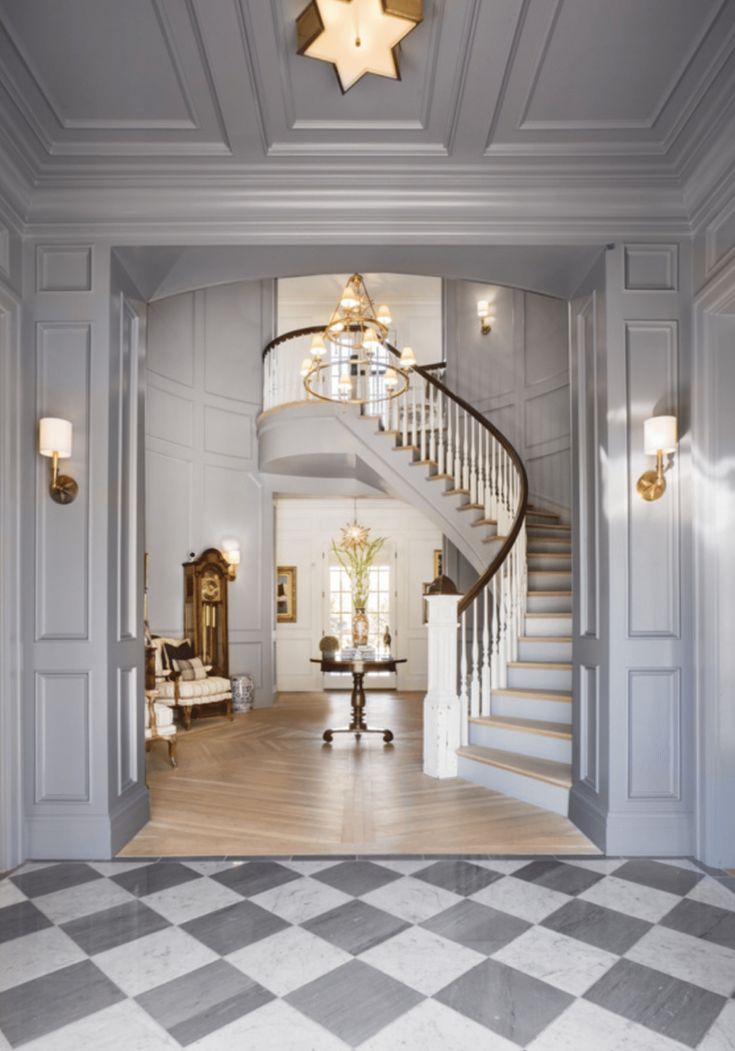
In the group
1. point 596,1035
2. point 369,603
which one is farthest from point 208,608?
point 596,1035

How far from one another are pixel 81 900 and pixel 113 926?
343 mm

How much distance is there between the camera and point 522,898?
329 cm

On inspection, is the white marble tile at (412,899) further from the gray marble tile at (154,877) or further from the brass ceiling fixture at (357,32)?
the brass ceiling fixture at (357,32)

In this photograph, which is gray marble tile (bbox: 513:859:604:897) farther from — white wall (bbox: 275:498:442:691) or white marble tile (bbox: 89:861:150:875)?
→ white wall (bbox: 275:498:442:691)

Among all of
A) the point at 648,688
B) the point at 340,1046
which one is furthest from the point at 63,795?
the point at 648,688

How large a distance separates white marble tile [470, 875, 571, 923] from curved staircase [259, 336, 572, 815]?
1.10 metres

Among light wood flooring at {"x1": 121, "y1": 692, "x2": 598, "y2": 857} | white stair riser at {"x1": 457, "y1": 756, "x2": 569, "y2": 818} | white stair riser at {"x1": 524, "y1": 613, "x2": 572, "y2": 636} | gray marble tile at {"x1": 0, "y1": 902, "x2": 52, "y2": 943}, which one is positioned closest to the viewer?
gray marble tile at {"x1": 0, "y1": 902, "x2": 52, "y2": 943}

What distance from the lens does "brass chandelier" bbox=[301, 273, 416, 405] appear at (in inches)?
246

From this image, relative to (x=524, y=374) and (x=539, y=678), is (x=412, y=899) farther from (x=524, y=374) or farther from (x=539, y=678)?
(x=524, y=374)

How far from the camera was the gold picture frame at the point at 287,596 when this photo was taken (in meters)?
11.6

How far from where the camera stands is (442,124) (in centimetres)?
358

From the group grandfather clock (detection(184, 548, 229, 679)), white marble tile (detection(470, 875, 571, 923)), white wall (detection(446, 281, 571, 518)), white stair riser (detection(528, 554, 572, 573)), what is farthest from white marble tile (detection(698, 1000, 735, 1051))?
grandfather clock (detection(184, 548, 229, 679))

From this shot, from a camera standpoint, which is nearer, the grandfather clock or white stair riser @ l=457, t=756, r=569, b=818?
white stair riser @ l=457, t=756, r=569, b=818

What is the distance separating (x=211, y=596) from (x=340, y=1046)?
7.05 metres
